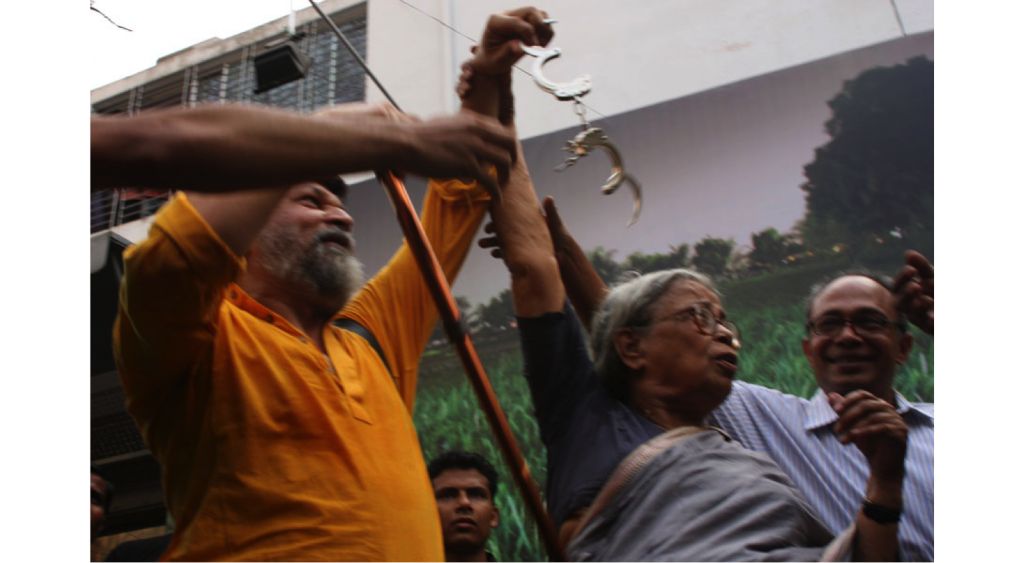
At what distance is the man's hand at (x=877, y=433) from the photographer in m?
1.38

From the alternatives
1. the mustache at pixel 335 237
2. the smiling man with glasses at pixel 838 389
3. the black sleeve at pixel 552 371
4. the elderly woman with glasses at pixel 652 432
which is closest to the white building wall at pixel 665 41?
the smiling man with glasses at pixel 838 389

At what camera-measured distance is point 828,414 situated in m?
2.11

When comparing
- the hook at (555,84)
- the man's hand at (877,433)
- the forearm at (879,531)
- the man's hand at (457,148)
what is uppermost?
the hook at (555,84)

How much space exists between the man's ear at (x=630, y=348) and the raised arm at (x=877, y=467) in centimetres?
43

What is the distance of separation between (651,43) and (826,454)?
384 cm

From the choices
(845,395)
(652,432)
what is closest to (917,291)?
(845,395)

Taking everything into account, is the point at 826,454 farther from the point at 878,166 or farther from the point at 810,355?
the point at 878,166

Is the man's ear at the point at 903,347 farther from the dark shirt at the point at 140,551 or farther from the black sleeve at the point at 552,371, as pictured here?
the dark shirt at the point at 140,551

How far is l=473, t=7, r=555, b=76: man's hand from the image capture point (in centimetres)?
180

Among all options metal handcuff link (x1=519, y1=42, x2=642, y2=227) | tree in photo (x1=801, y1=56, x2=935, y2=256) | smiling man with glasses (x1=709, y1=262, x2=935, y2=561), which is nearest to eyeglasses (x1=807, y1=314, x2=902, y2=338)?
smiling man with glasses (x1=709, y1=262, x2=935, y2=561)

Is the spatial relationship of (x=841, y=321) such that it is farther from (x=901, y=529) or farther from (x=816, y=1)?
(x=816, y=1)

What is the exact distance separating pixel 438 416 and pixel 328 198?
309 centimetres

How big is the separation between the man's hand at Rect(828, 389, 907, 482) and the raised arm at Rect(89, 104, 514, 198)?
0.84m
